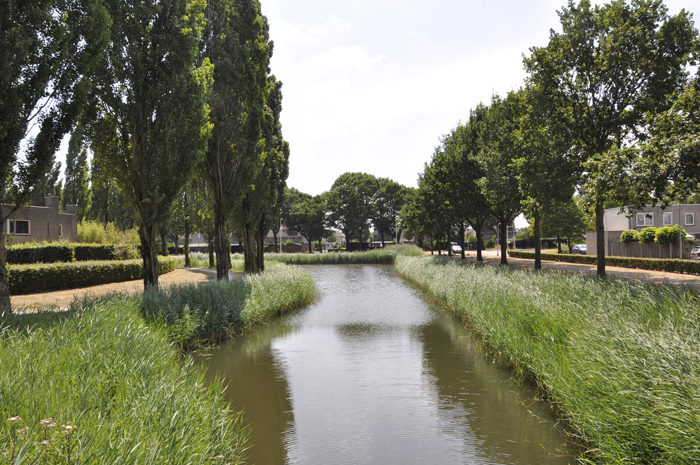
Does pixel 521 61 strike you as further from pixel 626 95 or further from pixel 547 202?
pixel 547 202

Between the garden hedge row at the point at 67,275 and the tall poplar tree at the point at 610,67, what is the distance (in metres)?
19.3

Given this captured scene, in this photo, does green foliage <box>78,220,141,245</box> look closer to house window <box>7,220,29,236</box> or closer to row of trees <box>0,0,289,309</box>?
house window <box>7,220,29,236</box>

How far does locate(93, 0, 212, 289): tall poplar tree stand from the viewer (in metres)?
11.8

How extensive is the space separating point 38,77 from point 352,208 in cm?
6371

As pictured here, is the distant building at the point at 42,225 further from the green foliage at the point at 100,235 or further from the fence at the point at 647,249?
the fence at the point at 647,249

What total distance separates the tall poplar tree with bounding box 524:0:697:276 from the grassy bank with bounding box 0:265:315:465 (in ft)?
42.3

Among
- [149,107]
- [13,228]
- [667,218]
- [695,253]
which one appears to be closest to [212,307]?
[149,107]

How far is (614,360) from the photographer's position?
16.9ft

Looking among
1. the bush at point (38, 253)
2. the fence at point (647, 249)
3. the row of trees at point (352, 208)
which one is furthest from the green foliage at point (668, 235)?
the row of trees at point (352, 208)

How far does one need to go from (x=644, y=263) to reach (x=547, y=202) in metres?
12.2

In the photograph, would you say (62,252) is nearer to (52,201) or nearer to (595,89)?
(52,201)

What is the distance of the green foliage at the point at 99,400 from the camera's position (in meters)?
3.07

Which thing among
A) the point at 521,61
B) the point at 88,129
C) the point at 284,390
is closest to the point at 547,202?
the point at 521,61

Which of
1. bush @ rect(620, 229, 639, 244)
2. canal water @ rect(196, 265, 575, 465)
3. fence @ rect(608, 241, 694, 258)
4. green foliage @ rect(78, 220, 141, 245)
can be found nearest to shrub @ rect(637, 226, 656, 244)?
fence @ rect(608, 241, 694, 258)
